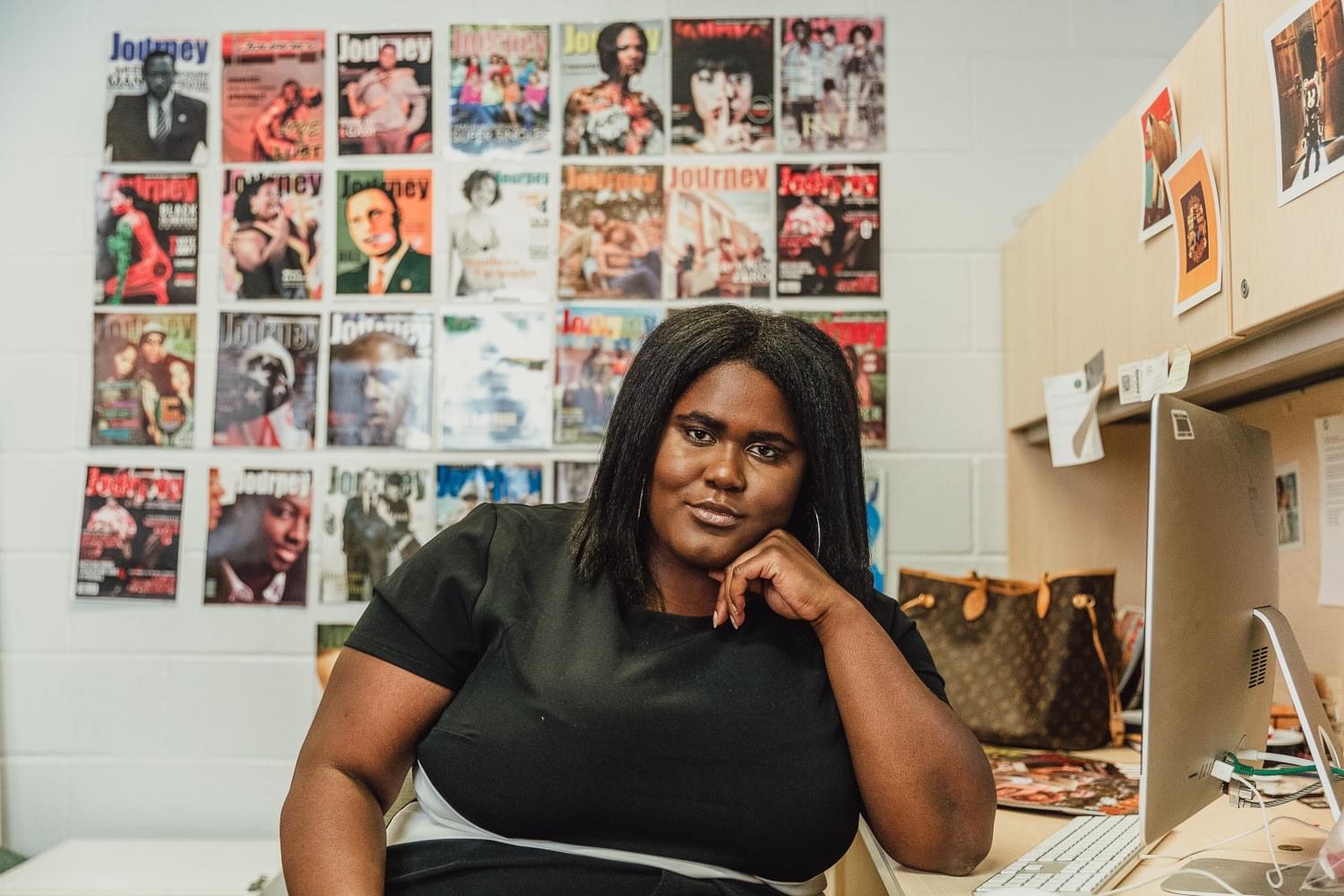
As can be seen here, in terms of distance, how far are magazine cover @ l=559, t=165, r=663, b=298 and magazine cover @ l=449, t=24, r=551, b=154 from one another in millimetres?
140

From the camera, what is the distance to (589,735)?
3.94 feet

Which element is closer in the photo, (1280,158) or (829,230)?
(1280,158)

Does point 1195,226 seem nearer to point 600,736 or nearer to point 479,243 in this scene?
point 600,736

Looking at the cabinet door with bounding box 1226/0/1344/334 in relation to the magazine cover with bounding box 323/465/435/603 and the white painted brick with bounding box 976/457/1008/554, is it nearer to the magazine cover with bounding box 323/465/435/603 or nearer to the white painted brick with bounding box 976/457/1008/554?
the white painted brick with bounding box 976/457/1008/554

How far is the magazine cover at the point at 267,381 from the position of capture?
7.83ft

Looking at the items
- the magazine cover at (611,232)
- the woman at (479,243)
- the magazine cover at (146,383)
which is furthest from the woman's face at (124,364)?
the magazine cover at (611,232)

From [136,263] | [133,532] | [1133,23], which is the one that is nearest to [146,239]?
[136,263]

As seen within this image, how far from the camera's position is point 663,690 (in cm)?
123

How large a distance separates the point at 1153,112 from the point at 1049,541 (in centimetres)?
96

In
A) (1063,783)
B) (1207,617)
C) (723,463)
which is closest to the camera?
(1207,617)

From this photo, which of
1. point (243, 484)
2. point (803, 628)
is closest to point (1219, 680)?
point (803, 628)

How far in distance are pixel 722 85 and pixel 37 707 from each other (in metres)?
1.96

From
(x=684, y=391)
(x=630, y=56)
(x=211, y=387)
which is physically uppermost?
(x=630, y=56)

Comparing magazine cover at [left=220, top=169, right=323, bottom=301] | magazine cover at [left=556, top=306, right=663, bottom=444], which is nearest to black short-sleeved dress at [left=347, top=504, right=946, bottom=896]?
magazine cover at [left=556, top=306, right=663, bottom=444]
